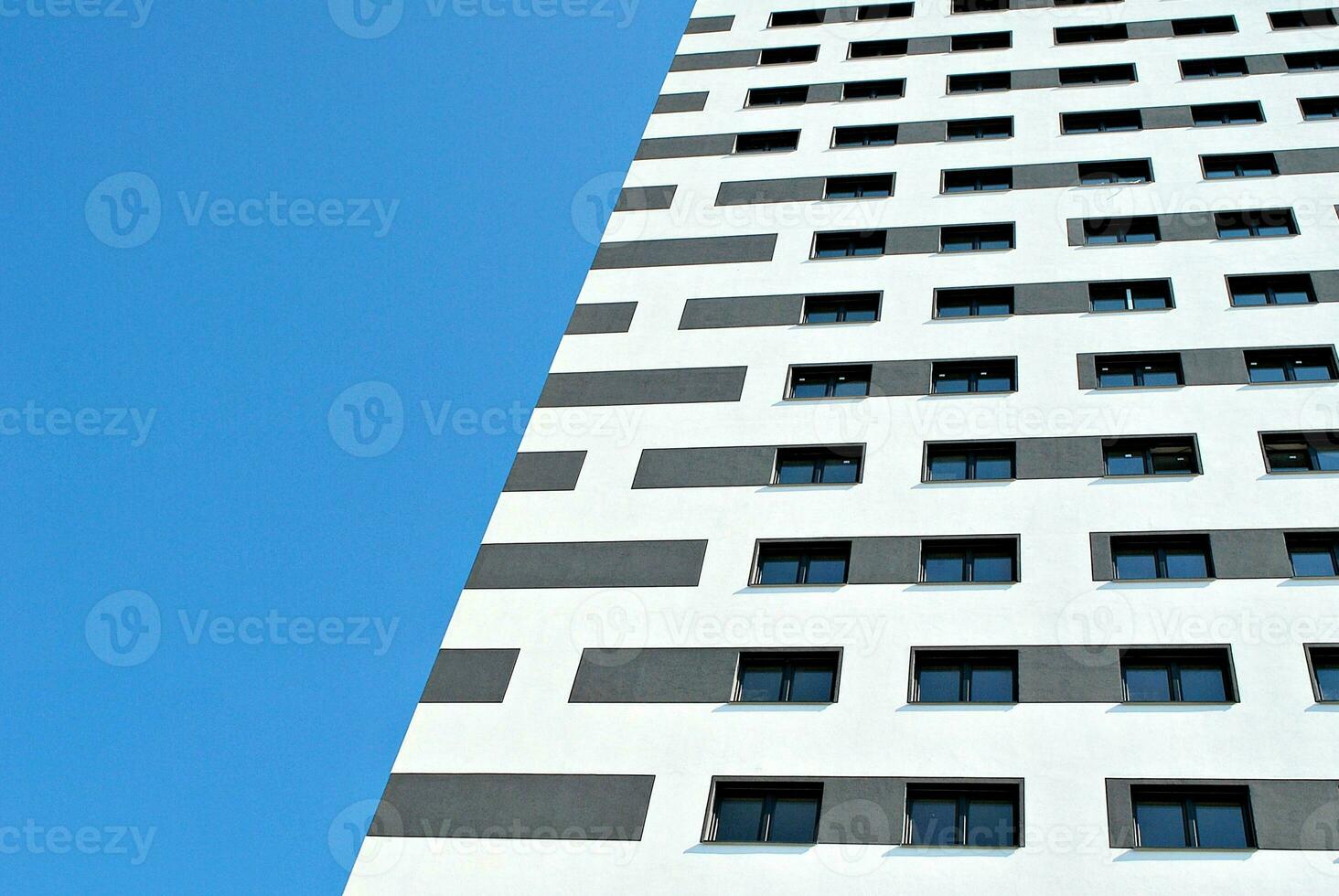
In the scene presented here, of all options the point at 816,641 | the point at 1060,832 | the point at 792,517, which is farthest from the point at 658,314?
the point at 1060,832

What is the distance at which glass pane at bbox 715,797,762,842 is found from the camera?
52.9ft

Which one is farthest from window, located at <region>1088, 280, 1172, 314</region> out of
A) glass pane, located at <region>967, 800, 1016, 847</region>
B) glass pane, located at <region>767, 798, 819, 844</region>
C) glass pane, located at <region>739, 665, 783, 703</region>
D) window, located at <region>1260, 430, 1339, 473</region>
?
glass pane, located at <region>767, 798, 819, 844</region>

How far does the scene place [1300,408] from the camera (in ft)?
67.3

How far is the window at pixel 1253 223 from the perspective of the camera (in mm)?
24797

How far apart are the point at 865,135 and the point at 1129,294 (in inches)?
353

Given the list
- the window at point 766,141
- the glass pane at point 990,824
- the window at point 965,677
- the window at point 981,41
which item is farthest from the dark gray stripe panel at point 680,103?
the glass pane at point 990,824

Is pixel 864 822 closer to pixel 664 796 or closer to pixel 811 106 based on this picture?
pixel 664 796

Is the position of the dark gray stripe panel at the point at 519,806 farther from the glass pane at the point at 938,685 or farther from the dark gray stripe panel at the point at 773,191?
the dark gray stripe panel at the point at 773,191

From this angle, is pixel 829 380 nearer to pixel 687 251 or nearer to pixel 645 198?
pixel 687 251

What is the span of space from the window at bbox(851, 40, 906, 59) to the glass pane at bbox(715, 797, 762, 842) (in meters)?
23.2

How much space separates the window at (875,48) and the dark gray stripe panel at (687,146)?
5562mm

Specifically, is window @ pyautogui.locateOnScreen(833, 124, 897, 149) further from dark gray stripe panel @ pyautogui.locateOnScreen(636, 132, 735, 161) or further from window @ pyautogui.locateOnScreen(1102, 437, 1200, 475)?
window @ pyautogui.locateOnScreen(1102, 437, 1200, 475)

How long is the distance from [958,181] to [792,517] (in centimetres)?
1145

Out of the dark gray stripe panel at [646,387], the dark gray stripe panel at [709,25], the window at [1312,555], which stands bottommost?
the window at [1312,555]
